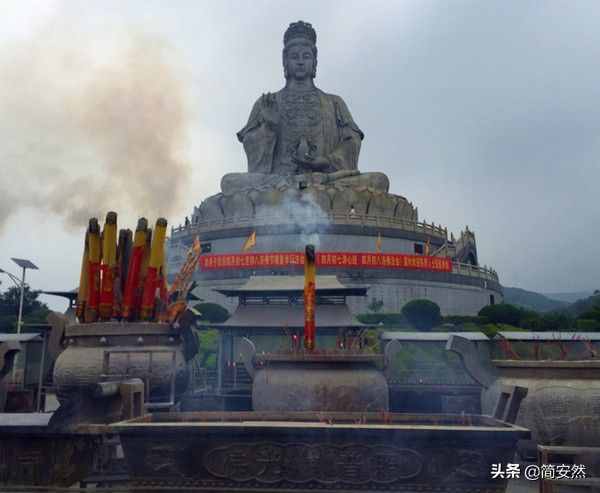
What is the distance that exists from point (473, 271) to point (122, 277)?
2293cm

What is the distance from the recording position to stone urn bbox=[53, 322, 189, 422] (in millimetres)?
8984

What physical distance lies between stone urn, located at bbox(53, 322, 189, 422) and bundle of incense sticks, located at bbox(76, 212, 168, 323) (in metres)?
0.43

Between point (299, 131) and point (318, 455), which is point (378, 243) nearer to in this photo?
point (299, 131)

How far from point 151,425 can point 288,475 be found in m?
1.28

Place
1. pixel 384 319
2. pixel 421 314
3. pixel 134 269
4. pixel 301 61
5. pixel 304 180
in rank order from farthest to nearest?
pixel 301 61, pixel 304 180, pixel 384 319, pixel 421 314, pixel 134 269

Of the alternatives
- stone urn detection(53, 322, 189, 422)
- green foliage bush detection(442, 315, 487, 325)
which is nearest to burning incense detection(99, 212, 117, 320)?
stone urn detection(53, 322, 189, 422)

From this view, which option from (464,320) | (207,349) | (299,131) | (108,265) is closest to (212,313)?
(207,349)

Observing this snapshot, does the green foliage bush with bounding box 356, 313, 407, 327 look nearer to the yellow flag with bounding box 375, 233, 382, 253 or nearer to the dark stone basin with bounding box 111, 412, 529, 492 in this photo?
the yellow flag with bounding box 375, 233, 382, 253

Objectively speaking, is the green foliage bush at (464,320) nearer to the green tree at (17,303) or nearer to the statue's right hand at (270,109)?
the statue's right hand at (270,109)

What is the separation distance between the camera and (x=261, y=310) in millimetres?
17625

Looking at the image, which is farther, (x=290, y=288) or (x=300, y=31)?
(x=300, y=31)

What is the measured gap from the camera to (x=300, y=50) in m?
32.1

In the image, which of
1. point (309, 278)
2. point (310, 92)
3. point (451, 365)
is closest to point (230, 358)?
point (451, 365)

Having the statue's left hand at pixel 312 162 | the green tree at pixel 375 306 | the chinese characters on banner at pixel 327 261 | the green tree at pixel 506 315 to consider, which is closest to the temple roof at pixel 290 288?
the chinese characters on banner at pixel 327 261
